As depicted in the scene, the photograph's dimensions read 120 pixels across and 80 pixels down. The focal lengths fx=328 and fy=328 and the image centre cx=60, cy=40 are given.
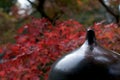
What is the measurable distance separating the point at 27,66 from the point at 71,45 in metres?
0.39

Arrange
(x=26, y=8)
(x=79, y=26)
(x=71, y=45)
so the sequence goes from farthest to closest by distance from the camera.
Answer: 1. (x=26, y=8)
2. (x=79, y=26)
3. (x=71, y=45)

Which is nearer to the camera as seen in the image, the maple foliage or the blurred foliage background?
the maple foliage

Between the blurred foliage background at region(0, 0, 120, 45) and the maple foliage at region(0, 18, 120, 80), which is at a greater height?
the blurred foliage background at region(0, 0, 120, 45)

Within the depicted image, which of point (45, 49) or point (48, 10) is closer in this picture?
point (45, 49)

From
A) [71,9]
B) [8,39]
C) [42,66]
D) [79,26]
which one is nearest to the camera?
[42,66]

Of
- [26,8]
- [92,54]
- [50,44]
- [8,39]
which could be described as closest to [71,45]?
[50,44]

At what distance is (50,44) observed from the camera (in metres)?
2.58

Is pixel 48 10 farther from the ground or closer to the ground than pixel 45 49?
farther from the ground

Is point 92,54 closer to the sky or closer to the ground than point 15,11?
closer to the ground

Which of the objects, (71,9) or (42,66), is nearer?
(42,66)

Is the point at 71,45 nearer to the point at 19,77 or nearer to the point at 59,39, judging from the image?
the point at 59,39

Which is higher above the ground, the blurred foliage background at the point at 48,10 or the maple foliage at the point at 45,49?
the blurred foliage background at the point at 48,10

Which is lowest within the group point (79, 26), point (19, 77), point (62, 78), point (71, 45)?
point (62, 78)

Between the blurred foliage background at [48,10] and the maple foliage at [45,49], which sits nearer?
the maple foliage at [45,49]
